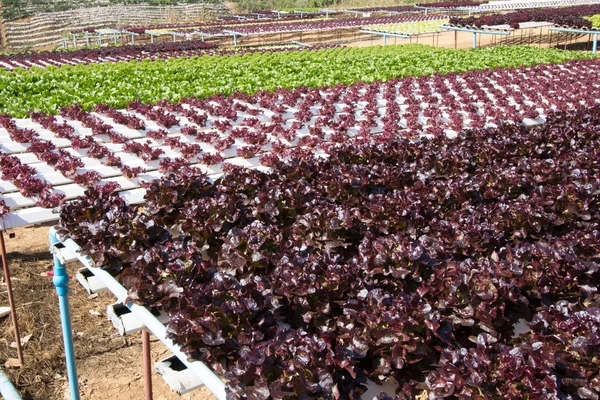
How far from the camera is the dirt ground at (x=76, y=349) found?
5195mm

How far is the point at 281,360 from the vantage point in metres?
2.70

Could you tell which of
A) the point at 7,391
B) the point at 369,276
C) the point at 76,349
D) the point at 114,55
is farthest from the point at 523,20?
the point at 7,391

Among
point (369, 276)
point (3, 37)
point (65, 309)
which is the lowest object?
point (65, 309)

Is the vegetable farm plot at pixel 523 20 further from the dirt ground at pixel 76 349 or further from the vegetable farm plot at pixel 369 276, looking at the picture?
the dirt ground at pixel 76 349

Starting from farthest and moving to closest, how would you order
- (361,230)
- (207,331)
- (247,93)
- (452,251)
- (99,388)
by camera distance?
(247,93) → (99,388) → (361,230) → (452,251) → (207,331)

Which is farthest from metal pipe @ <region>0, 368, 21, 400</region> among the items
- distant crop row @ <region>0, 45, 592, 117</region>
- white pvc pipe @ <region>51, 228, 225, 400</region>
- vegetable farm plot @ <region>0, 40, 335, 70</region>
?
vegetable farm plot @ <region>0, 40, 335, 70</region>

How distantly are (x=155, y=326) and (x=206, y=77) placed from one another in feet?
37.1

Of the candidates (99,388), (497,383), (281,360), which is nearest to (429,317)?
(497,383)

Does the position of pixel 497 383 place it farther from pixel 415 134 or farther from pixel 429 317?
pixel 415 134

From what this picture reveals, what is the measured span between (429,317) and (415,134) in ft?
23.2

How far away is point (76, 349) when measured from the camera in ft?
18.7

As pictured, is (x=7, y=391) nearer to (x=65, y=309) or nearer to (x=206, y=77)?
(x=65, y=309)

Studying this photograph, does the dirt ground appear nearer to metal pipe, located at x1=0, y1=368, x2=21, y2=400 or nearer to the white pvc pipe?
metal pipe, located at x1=0, y1=368, x2=21, y2=400

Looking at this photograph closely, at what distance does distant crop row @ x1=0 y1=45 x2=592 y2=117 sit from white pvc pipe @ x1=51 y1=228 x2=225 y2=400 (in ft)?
20.6
